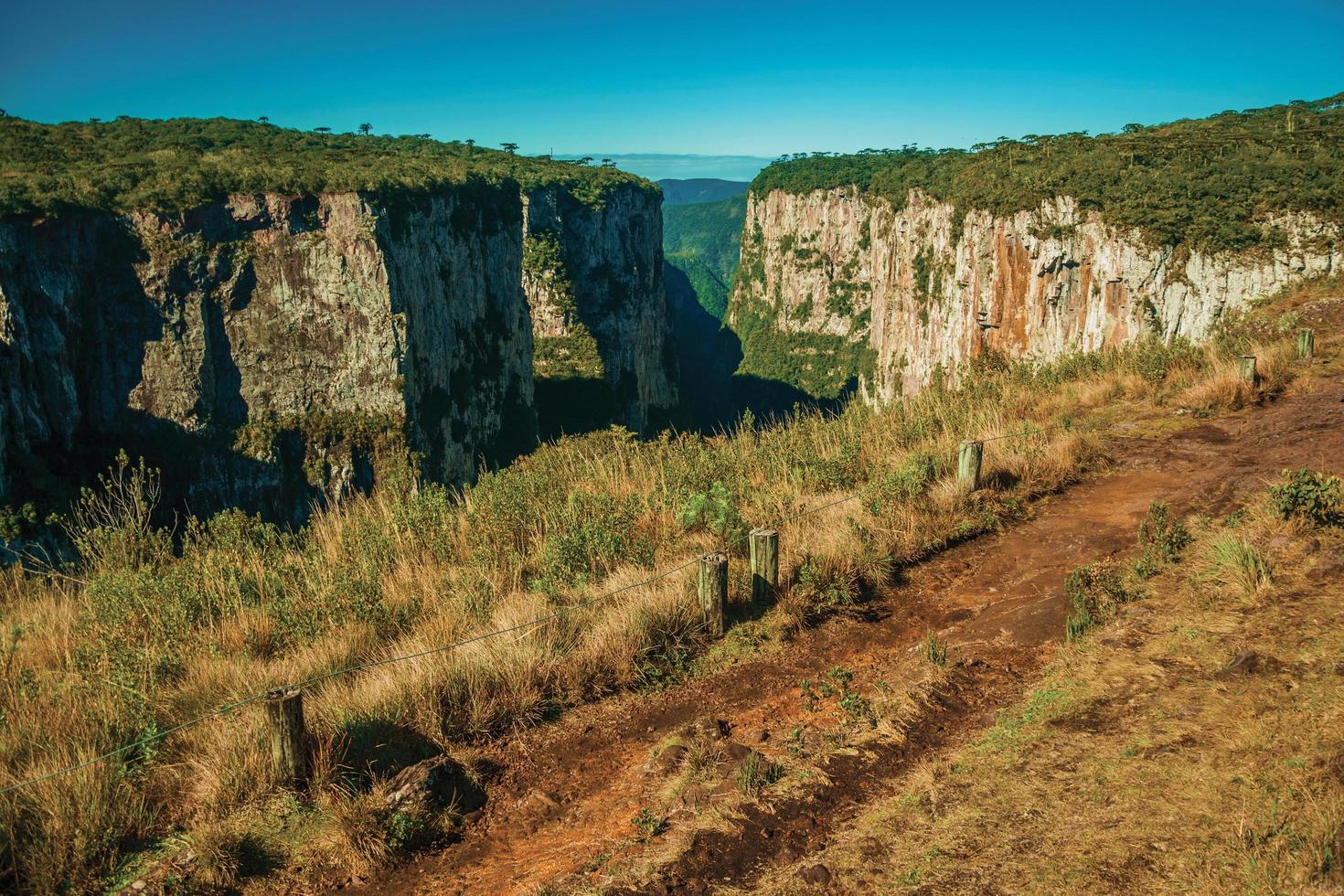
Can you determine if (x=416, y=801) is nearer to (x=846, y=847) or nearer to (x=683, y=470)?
(x=846, y=847)

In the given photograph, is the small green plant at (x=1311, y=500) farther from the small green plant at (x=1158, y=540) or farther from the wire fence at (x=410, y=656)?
the wire fence at (x=410, y=656)

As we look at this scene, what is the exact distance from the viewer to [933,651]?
5.98 metres

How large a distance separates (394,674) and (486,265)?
6686 centimetres

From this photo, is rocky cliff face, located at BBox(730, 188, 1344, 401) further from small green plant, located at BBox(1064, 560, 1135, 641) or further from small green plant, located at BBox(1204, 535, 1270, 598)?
small green plant, located at BBox(1204, 535, 1270, 598)

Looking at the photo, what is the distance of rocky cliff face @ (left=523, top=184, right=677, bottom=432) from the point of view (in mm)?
87625

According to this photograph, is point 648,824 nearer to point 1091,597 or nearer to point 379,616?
point 379,616

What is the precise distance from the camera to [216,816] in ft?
15.1

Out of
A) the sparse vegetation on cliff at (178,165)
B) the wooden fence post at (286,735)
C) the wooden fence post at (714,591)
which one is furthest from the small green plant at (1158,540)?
the sparse vegetation on cliff at (178,165)

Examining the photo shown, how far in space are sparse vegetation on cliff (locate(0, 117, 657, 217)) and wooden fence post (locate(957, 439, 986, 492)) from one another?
154 feet

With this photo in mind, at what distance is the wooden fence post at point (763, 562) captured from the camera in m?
6.94

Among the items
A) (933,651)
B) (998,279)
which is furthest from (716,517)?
(998,279)

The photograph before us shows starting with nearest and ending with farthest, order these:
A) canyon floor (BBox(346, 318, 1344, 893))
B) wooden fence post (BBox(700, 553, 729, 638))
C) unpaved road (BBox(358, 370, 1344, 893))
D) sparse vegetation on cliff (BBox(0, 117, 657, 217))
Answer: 1. canyon floor (BBox(346, 318, 1344, 893))
2. unpaved road (BBox(358, 370, 1344, 893))
3. wooden fence post (BBox(700, 553, 729, 638))
4. sparse vegetation on cliff (BBox(0, 117, 657, 217))

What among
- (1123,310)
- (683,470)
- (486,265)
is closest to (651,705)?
(683,470)

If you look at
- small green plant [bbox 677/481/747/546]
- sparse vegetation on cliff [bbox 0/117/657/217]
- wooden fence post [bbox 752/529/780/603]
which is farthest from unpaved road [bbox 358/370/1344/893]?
sparse vegetation on cliff [bbox 0/117/657/217]
